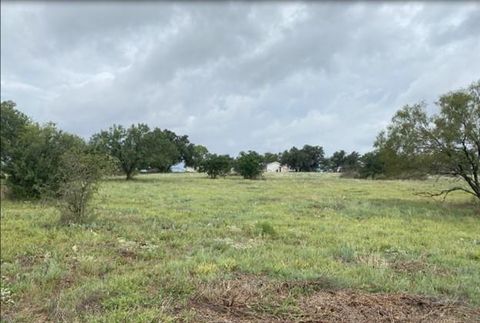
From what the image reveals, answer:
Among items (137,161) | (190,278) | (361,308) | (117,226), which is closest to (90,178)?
(117,226)

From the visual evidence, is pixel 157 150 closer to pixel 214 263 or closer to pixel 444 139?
pixel 444 139

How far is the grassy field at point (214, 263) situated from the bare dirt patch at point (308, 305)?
3cm

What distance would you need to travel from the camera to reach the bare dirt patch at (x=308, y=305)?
20.6 feet

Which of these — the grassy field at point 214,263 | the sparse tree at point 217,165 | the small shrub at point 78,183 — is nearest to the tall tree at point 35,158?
the grassy field at point 214,263

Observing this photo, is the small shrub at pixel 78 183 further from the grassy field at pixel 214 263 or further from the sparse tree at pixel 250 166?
the sparse tree at pixel 250 166

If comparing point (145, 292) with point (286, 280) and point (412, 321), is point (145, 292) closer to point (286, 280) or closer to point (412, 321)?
point (286, 280)

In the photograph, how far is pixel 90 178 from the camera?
14.3m

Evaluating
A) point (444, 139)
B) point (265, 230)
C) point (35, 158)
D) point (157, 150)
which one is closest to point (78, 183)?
point (265, 230)

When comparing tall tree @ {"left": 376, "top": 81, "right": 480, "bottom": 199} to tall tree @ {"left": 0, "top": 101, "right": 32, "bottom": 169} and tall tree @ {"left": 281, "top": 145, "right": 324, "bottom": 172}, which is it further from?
tall tree @ {"left": 281, "top": 145, "right": 324, "bottom": 172}

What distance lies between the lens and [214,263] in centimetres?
883

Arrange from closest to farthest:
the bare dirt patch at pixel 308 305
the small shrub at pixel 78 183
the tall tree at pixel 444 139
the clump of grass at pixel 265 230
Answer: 1. the bare dirt patch at pixel 308 305
2. the clump of grass at pixel 265 230
3. the small shrub at pixel 78 183
4. the tall tree at pixel 444 139

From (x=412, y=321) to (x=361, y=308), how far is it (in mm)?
672

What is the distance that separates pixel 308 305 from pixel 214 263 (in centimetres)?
263

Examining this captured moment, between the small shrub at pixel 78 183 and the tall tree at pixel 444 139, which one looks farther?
the tall tree at pixel 444 139
